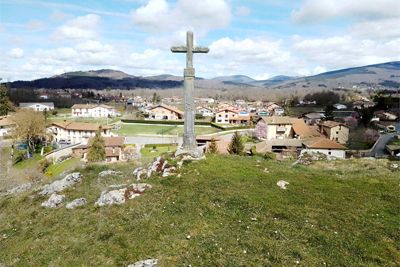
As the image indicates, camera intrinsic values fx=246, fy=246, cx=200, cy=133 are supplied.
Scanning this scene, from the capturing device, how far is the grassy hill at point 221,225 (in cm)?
682

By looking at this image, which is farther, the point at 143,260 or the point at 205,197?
the point at 205,197

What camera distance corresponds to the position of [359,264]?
635 centimetres

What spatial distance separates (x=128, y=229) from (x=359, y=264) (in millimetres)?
6826

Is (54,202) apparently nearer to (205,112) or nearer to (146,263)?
(146,263)

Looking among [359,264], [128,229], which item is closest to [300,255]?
[359,264]

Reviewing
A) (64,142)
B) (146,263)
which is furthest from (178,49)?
(64,142)

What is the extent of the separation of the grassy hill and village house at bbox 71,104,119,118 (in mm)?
74971

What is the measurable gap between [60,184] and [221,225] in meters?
10.6

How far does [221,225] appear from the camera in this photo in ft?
26.9

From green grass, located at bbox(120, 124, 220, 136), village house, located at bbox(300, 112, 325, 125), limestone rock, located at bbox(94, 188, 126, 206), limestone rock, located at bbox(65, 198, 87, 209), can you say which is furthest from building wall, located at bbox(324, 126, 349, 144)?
limestone rock, located at bbox(65, 198, 87, 209)

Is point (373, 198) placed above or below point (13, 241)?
A: above

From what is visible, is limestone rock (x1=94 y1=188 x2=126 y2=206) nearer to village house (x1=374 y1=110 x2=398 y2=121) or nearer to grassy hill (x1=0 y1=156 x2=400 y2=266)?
grassy hill (x1=0 y1=156 x2=400 y2=266)

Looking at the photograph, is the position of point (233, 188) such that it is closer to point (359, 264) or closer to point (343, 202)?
point (343, 202)

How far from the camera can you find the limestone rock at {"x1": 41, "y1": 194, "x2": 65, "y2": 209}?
456 inches
